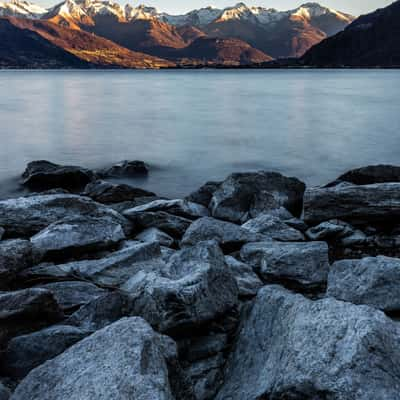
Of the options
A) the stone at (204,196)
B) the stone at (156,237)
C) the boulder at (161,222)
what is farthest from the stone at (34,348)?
the stone at (204,196)

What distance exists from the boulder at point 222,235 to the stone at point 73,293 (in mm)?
2349

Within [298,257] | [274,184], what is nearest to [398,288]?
[298,257]

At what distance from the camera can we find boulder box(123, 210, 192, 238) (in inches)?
374

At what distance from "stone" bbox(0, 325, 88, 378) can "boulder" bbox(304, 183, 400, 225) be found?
235 inches

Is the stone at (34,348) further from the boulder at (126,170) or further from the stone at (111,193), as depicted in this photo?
the boulder at (126,170)

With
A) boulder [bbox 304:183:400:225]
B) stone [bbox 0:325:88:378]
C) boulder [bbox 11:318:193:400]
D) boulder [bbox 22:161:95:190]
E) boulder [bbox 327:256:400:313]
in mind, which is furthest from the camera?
boulder [bbox 22:161:95:190]

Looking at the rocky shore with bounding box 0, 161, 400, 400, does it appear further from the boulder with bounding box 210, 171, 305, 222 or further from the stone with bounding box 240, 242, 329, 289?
the boulder with bounding box 210, 171, 305, 222

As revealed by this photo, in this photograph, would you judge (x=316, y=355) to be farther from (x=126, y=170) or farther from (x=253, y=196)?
(x=126, y=170)

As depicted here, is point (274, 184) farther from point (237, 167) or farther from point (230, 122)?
point (230, 122)

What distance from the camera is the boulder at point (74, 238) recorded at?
7.61 metres

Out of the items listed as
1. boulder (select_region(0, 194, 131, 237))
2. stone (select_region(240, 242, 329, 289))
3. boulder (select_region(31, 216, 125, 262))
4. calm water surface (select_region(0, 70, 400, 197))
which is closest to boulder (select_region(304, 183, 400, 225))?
stone (select_region(240, 242, 329, 289))

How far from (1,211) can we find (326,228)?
6104 millimetres

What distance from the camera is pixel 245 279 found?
6.59 metres

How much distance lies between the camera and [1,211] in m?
9.05
